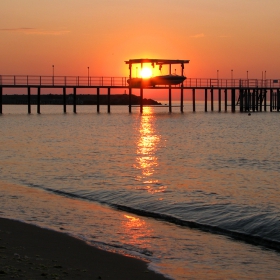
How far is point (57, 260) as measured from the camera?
9.22 m

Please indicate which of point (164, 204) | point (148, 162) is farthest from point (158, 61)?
point (164, 204)

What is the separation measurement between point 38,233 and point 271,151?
2261 centimetres

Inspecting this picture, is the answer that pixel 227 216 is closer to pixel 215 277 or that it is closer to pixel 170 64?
pixel 215 277

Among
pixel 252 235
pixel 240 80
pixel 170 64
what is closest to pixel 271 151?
pixel 252 235

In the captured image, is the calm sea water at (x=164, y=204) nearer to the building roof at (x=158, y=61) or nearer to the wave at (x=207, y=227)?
the wave at (x=207, y=227)

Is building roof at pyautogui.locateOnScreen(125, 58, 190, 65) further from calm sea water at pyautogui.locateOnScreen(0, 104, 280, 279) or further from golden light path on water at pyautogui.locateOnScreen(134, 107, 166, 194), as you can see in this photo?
calm sea water at pyautogui.locateOnScreen(0, 104, 280, 279)

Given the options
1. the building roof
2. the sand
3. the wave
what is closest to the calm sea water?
the wave

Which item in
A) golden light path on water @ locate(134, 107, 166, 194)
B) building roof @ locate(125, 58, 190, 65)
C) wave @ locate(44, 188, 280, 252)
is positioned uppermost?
building roof @ locate(125, 58, 190, 65)

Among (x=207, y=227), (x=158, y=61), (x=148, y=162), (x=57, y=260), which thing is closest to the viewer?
(x=57, y=260)

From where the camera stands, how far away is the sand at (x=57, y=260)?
8.46 m

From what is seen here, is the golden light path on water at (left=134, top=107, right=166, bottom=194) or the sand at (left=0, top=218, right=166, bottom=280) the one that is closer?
the sand at (left=0, top=218, right=166, bottom=280)

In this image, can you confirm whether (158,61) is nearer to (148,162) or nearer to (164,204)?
(148,162)

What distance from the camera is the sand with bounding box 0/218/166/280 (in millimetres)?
8461

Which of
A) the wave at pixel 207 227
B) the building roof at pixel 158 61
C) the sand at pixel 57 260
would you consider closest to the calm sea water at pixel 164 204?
the wave at pixel 207 227
